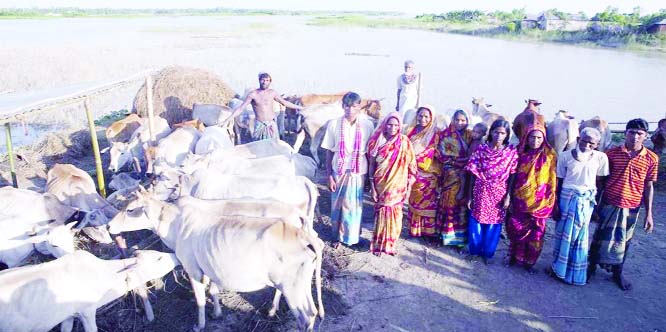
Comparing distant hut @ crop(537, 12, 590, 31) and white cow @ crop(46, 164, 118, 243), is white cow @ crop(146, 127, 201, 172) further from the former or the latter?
distant hut @ crop(537, 12, 590, 31)

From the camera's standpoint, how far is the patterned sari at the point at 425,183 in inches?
239

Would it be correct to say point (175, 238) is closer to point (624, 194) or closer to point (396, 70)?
point (624, 194)

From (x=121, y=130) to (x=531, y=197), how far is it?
8.27m

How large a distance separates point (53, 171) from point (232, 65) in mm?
20553

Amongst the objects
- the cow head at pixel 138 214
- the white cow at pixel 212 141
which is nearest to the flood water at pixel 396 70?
the white cow at pixel 212 141

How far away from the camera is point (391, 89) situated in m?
21.0

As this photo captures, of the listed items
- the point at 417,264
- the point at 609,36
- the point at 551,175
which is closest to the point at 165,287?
the point at 417,264

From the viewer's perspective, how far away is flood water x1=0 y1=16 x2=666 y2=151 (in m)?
18.7

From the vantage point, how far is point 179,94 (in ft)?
38.1

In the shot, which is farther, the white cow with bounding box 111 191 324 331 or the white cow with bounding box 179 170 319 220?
the white cow with bounding box 179 170 319 220

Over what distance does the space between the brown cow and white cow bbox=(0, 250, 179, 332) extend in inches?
238

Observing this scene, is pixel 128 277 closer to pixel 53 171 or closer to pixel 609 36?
pixel 53 171

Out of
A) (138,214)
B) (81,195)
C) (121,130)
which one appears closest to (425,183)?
(138,214)

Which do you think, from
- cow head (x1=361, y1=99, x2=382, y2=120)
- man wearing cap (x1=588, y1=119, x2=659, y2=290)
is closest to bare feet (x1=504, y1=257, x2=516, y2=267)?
man wearing cap (x1=588, y1=119, x2=659, y2=290)
